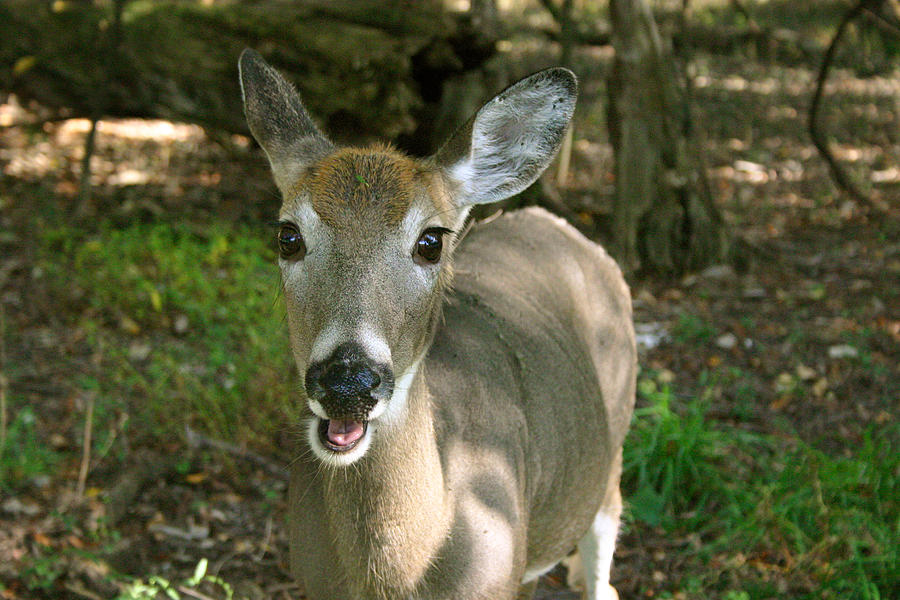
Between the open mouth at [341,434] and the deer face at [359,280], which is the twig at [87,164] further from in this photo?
the open mouth at [341,434]

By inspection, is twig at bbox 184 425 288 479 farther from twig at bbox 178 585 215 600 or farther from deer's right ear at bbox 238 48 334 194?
deer's right ear at bbox 238 48 334 194

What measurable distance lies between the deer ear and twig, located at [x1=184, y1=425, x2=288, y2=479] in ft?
7.58

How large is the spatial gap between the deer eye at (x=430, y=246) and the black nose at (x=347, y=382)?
0.51 metres

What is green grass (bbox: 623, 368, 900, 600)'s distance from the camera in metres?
4.37

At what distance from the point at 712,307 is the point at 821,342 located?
85 cm

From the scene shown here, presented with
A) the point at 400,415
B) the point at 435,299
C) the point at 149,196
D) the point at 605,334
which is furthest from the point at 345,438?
the point at 149,196

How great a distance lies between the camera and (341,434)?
264cm

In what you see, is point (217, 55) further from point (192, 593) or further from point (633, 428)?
point (192, 593)

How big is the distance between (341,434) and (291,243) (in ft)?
2.10

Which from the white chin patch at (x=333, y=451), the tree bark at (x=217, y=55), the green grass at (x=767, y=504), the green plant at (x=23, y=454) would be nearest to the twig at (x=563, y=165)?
the tree bark at (x=217, y=55)

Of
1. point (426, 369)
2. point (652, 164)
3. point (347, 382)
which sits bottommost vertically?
point (652, 164)

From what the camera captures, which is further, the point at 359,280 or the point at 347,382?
the point at 359,280

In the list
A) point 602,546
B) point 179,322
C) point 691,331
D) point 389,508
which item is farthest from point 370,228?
point 691,331


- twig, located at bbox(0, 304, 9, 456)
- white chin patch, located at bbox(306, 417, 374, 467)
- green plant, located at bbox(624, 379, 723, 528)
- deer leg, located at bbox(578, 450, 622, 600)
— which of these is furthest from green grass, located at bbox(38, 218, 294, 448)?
white chin patch, located at bbox(306, 417, 374, 467)
